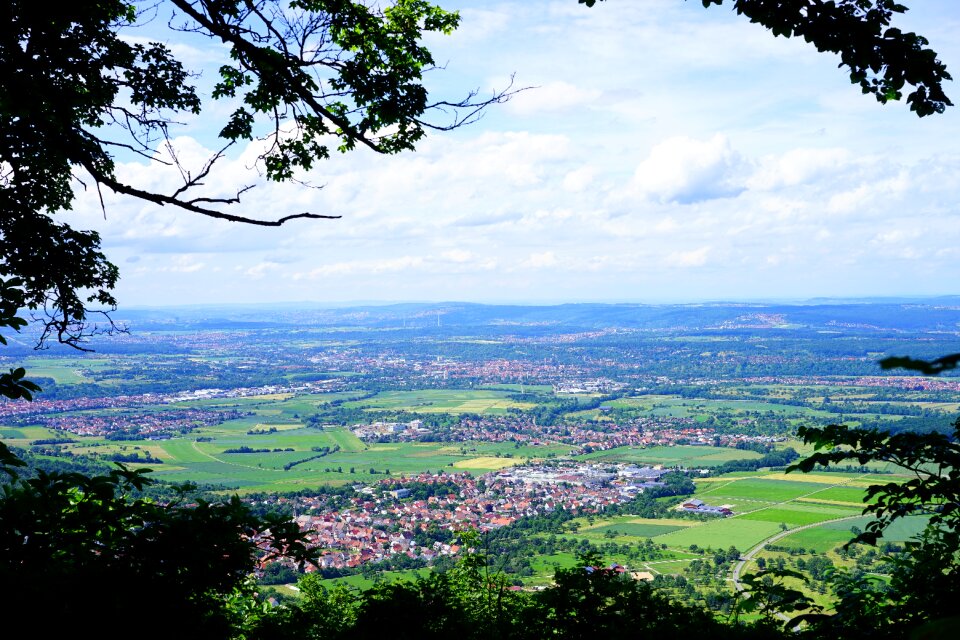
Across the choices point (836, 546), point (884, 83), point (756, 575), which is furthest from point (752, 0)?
point (836, 546)

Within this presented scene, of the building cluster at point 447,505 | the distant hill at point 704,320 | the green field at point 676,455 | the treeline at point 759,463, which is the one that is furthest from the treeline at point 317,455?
the distant hill at point 704,320

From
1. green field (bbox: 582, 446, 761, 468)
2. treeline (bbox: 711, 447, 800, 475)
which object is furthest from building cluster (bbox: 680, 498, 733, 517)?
green field (bbox: 582, 446, 761, 468)

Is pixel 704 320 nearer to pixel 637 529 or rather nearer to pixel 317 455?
pixel 317 455

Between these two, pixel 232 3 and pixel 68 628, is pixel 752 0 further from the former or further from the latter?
pixel 68 628

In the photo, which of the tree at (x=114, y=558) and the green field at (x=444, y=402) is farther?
the green field at (x=444, y=402)

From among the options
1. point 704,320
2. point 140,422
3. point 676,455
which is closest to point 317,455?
point 140,422

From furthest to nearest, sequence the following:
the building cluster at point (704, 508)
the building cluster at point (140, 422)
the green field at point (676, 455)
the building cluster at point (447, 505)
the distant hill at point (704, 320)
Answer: the distant hill at point (704, 320) < the building cluster at point (140, 422) < the green field at point (676, 455) < the building cluster at point (704, 508) < the building cluster at point (447, 505)

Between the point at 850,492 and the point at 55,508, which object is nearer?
the point at 55,508

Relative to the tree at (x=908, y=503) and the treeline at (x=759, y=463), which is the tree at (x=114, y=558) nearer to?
the tree at (x=908, y=503)
